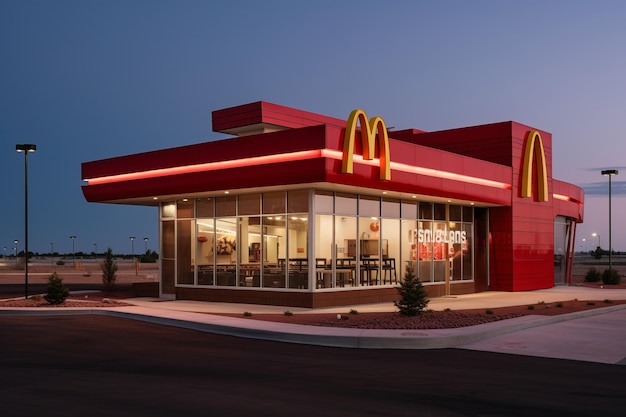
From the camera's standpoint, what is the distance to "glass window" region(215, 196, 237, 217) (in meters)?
26.1

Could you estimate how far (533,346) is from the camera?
15352 millimetres

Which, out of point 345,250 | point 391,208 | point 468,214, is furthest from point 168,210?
point 468,214

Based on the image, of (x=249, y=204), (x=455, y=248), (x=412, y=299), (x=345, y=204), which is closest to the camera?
(x=412, y=299)

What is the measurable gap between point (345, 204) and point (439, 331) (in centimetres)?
904

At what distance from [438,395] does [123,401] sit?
14.1 ft

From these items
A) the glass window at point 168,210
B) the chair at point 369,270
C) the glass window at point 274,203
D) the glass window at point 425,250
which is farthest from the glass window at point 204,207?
the glass window at point 425,250

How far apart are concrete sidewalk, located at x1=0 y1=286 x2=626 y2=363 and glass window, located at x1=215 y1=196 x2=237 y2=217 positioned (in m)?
3.68

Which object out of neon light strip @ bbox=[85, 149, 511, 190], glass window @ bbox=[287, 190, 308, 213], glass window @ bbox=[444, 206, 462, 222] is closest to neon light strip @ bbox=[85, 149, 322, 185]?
neon light strip @ bbox=[85, 149, 511, 190]

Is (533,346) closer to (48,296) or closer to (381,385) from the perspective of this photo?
(381,385)

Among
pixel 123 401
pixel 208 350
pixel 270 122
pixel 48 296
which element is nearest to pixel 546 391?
pixel 123 401

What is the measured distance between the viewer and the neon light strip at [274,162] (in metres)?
21.7

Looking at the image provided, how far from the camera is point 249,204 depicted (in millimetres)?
25562

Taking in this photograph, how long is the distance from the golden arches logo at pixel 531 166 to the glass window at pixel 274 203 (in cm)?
1321

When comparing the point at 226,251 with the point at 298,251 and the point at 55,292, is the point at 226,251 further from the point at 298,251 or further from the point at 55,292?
the point at 55,292
